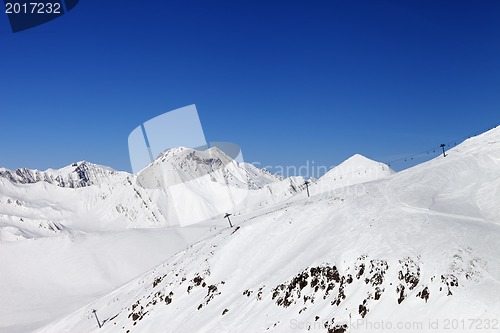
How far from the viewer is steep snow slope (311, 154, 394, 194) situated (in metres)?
103

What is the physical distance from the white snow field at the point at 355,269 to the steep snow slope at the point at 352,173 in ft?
148

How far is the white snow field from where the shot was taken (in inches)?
907

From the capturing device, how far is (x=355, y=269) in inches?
1158

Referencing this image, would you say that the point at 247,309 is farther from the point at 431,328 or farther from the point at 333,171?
the point at 333,171

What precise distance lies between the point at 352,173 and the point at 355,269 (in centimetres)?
8563

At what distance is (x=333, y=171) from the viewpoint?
12700 cm

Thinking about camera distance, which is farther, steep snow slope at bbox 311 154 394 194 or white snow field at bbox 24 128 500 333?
steep snow slope at bbox 311 154 394 194

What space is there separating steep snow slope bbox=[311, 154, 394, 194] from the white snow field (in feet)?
148

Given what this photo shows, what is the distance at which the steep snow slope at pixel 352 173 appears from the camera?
103 m

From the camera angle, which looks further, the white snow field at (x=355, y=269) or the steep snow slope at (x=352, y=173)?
the steep snow slope at (x=352, y=173)

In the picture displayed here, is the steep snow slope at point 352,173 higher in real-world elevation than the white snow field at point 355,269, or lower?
higher

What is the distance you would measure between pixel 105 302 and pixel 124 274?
58969mm

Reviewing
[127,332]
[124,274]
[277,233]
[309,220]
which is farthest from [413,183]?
[124,274]

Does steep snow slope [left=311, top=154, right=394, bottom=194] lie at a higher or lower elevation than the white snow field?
higher
